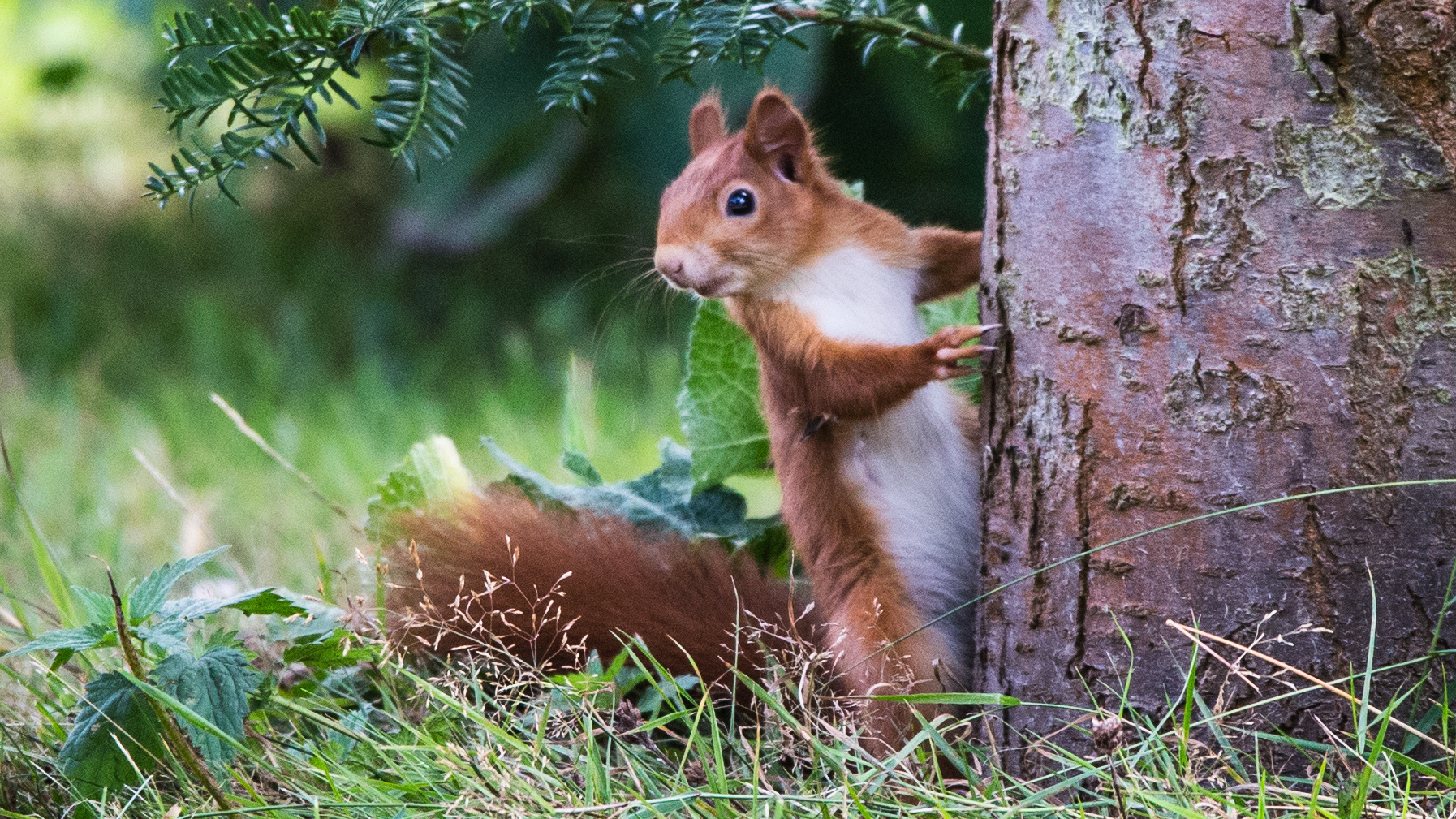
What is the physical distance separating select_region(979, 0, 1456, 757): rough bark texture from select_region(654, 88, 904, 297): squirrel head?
1.05ft

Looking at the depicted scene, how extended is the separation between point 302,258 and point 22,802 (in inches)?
118

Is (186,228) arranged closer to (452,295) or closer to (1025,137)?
(452,295)

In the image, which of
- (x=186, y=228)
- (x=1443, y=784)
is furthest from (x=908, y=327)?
(x=186, y=228)

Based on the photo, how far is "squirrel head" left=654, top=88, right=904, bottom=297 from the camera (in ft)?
4.63

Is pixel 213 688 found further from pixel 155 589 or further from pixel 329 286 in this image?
pixel 329 286

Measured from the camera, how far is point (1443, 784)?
3.25ft

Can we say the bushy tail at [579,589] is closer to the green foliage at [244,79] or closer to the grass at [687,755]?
the grass at [687,755]

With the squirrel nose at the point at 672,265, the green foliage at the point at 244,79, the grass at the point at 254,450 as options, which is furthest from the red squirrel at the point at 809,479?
the grass at the point at 254,450

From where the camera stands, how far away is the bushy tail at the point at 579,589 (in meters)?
1.34

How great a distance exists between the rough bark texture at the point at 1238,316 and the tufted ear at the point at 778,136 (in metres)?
0.32

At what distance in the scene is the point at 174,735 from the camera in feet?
3.61

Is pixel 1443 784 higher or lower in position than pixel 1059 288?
lower

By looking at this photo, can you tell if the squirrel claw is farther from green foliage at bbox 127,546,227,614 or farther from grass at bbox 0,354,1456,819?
green foliage at bbox 127,546,227,614

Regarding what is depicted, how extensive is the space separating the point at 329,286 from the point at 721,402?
249cm
